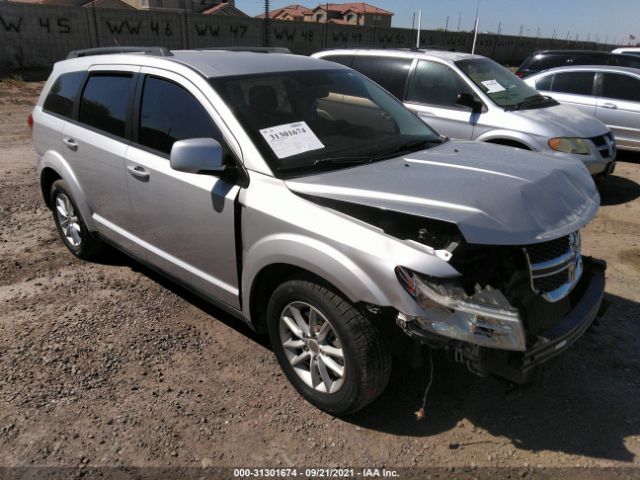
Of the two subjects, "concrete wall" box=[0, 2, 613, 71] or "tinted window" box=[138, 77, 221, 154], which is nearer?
"tinted window" box=[138, 77, 221, 154]

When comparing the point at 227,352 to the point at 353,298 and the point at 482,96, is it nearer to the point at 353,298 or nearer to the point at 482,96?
the point at 353,298

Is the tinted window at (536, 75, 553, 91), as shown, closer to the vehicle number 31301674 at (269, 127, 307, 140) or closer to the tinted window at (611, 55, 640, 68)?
the tinted window at (611, 55, 640, 68)

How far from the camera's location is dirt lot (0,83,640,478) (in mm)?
2506

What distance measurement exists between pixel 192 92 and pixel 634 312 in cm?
344

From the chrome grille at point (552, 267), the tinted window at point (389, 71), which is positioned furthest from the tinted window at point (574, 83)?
the chrome grille at point (552, 267)

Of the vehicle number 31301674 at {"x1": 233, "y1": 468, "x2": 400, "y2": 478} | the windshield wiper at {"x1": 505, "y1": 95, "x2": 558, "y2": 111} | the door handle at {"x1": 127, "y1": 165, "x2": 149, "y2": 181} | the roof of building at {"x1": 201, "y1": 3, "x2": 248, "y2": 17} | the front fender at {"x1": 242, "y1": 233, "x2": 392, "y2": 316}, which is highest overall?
the roof of building at {"x1": 201, "y1": 3, "x2": 248, "y2": 17}

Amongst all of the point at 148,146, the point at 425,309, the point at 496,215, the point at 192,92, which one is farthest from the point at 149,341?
the point at 496,215

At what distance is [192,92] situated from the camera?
3037 mm

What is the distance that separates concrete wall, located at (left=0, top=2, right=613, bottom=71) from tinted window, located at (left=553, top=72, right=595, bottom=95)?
8.37m

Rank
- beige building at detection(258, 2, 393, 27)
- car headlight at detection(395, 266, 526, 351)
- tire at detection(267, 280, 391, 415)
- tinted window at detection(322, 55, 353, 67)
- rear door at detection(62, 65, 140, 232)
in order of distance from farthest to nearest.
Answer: beige building at detection(258, 2, 393, 27) → tinted window at detection(322, 55, 353, 67) → rear door at detection(62, 65, 140, 232) → tire at detection(267, 280, 391, 415) → car headlight at detection(395, 266, 526, 351)

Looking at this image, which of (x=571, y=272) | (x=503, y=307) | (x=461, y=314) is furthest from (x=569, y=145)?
(x=461, y=314)

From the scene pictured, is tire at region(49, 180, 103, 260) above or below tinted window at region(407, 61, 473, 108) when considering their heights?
below

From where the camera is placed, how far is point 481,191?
244 centimetres

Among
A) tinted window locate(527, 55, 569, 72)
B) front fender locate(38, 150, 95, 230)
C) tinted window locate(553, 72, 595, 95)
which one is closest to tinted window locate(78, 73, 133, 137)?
front fender locate(38, 150, 95, 230)
